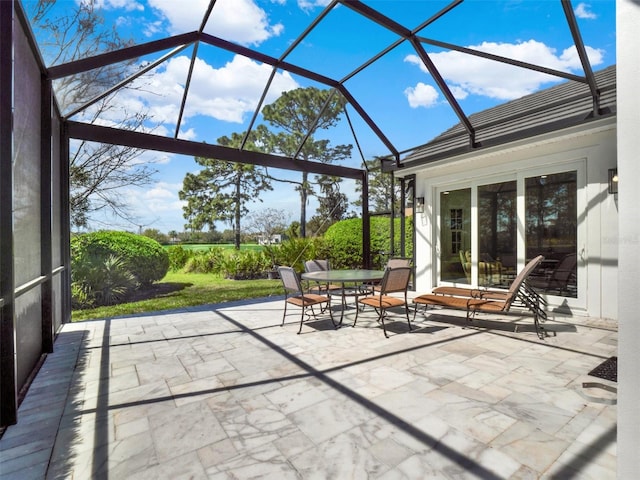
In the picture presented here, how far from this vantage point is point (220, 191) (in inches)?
707

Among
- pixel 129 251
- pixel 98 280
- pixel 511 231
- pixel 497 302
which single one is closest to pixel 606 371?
pixel 497 302

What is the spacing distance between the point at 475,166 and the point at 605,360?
4314mm

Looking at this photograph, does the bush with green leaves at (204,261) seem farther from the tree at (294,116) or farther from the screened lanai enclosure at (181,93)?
the screened lanai enclosure at (181,93)

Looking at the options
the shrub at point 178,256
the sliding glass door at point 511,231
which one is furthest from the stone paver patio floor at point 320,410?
the shrub at point 178,256

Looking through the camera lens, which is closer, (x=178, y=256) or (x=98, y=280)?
(x=98, y=280)

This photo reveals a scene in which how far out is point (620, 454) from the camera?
1306mm

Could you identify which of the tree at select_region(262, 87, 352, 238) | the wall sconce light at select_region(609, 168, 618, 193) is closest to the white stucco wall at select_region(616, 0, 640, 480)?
the wall sconce light at select_region(609, 168, 618, 193)

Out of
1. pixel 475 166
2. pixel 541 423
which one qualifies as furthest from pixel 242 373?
pixel 475 166

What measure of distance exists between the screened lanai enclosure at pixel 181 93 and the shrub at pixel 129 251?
2.16 m

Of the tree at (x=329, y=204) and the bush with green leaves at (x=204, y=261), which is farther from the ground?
the tree at (x=329, y=204)

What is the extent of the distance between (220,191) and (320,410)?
55.4ft

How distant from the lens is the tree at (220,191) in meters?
17.5

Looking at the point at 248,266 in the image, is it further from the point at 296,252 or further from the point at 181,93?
the point at 181,93

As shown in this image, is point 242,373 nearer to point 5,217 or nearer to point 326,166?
point 5,217
